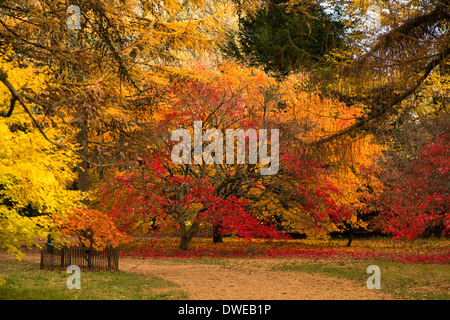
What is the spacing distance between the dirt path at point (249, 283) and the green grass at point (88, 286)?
551 mm

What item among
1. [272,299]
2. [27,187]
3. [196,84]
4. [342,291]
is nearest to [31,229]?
[27,187]

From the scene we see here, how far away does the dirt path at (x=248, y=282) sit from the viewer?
29.6 ft

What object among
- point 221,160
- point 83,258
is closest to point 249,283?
point 83,258

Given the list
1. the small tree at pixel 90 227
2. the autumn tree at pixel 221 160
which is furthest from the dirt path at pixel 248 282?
the autumn tree at pixel 221 160

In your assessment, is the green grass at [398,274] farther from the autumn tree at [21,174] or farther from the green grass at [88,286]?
the autumn tree at [21,174]

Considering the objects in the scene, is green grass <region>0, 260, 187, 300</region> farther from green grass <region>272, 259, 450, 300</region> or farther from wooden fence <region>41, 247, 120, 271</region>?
green grass <region>272, 259, 450, 300</region>

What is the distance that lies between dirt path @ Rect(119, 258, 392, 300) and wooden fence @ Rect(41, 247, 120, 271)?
2.37 feet

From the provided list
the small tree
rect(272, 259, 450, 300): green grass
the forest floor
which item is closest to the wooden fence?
the small tree

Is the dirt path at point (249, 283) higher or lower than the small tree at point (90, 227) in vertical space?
lower

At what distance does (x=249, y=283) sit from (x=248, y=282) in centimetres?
16

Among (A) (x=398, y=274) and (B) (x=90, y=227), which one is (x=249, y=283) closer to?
(A) (x=398, y=274)

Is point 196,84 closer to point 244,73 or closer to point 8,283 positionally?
point 244,73

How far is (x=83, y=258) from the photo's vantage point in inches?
504

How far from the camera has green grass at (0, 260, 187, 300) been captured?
8555 millimetres
